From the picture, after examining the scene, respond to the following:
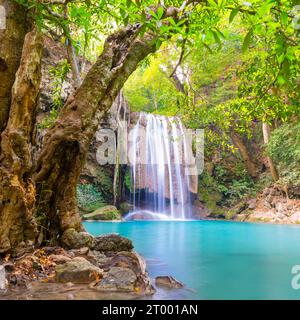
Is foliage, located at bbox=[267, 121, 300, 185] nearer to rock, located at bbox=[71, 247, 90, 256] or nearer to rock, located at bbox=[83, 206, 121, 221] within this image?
rock, located at bbox=[83, 206, 121, 221]

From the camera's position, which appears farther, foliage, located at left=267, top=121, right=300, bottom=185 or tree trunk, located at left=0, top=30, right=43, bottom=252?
foliage, located at left=267, top=121, right=300, bottom=185

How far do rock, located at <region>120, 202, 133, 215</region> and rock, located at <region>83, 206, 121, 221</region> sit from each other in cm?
132

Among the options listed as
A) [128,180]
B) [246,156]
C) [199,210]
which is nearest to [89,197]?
[128,180]

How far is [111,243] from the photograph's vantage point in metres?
5.21

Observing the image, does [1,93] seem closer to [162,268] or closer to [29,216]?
[29,216]

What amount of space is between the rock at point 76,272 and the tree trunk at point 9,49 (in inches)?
67.6

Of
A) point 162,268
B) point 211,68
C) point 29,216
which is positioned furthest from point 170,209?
point 29,216

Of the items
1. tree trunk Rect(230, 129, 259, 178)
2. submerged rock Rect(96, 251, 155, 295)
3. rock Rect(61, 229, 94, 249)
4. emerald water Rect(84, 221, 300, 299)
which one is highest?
tree trunk Rect(230, 129, 259, 178)

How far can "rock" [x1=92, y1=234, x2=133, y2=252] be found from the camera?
5082 millimetres

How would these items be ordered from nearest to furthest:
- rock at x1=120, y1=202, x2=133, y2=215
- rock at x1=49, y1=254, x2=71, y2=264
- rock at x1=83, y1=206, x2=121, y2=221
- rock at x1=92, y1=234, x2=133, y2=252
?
1. rock at x1=49, y1=254, x2=71, y2=264
2. rock at x1=92, y1=234, x2=133, y2=252
3. rock at x1=83, y1=206, x2=121, y2=221
4. rock at x1=120, y1=202, x2=133, y2=215

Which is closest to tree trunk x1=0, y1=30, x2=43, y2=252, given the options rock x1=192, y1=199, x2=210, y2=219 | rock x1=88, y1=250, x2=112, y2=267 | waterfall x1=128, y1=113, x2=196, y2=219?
rock x1=88, y1=250, x2=112, y2=267

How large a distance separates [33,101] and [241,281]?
3.44 m

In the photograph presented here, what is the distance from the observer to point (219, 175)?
20.4 metres

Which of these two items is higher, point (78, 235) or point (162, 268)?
point (78, 235)
